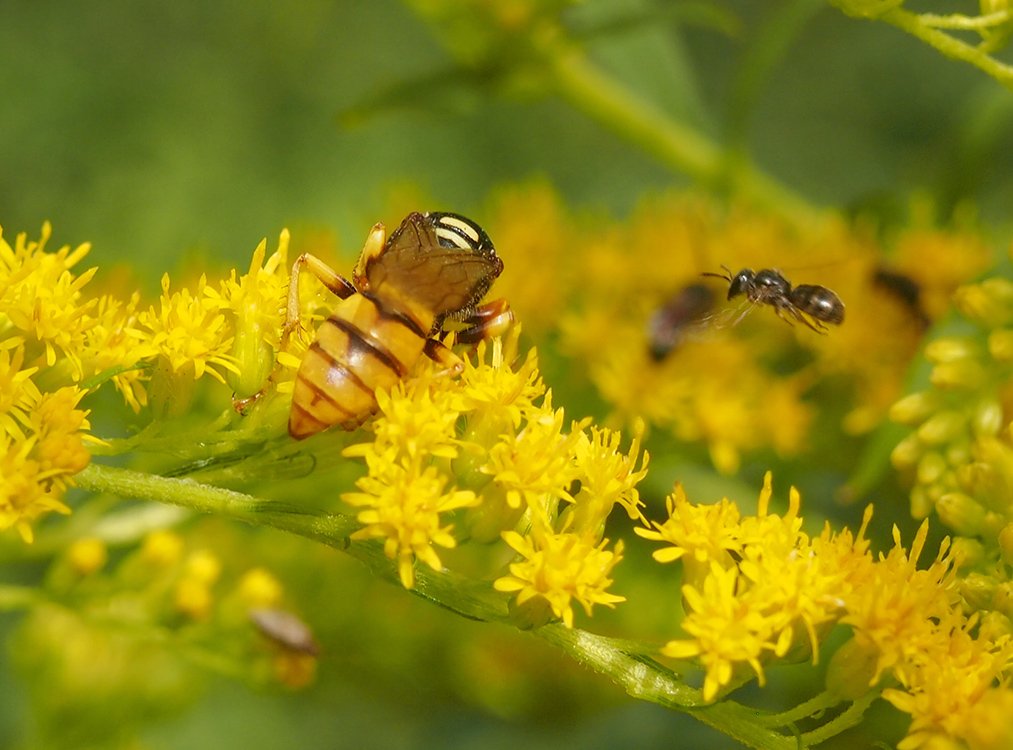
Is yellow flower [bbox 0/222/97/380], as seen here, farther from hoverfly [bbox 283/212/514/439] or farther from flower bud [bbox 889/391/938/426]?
flower bud [bbox 889/391/938/426]

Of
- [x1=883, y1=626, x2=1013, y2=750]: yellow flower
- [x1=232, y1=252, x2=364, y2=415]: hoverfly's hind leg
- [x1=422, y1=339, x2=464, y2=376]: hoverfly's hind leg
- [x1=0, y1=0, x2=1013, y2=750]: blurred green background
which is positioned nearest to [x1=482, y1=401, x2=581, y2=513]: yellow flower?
[x1=422, y1=339, x2=464, y2=376]: hoverfly's hind leg

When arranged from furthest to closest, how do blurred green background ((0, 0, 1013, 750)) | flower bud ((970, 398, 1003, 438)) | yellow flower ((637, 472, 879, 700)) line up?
1. blurred green background ((0, 0, 1013, 750))
2. flower bud ((970, 398, 1003, 438))
3. yellow flower ((637, 472, 879, 700))

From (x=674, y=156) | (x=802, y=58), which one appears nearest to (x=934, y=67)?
(x=802, y=58)

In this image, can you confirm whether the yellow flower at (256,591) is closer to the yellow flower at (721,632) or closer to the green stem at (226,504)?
the green stem at (226,504)

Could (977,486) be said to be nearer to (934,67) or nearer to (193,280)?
(193,280)

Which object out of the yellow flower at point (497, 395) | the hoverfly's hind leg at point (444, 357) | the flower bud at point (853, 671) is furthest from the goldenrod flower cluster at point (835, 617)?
the hoverfly's hind leg at point (444, 357)
